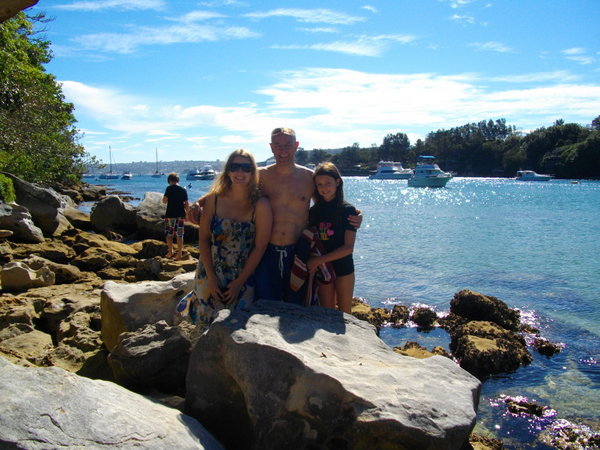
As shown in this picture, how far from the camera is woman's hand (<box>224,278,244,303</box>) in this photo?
4316 millimetres

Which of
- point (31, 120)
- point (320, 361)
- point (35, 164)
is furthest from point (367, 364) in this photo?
point (35, 164)

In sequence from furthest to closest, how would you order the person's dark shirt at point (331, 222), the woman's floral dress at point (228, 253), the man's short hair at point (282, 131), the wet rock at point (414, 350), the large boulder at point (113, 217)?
the large boulder at point (113, 217)
the wet rock at point (414, 350)
the person's dark shirt at point (331, 222)
the man's short hair at point (282, 131)
the woman's floral dress at point (228, 253)

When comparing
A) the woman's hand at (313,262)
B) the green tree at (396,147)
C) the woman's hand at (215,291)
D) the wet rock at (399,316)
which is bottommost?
the wet rock at (399,316)

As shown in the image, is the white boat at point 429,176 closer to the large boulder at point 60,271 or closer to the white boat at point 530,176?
the white boat at point 530,176

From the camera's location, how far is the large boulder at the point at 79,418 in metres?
2.49

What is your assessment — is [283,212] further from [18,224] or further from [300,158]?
[300,158]

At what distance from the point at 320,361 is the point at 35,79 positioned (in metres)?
17.7

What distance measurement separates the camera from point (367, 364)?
11.2 ft

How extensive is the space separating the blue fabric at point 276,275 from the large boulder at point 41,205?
37.4 feet

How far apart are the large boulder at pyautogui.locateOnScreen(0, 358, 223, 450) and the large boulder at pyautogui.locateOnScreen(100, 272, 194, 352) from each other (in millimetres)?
2028

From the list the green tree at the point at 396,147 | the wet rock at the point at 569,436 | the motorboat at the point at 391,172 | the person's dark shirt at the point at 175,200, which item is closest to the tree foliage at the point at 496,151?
the green tree at the point at 396,147

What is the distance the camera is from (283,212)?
4.67 m

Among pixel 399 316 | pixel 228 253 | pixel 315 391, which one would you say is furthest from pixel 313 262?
pixel 399 316

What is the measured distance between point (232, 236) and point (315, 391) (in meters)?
1.84
